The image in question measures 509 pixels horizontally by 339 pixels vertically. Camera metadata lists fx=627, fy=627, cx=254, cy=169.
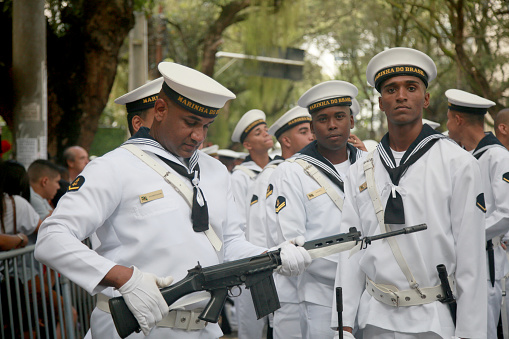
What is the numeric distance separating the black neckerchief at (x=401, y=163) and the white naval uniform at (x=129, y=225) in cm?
97

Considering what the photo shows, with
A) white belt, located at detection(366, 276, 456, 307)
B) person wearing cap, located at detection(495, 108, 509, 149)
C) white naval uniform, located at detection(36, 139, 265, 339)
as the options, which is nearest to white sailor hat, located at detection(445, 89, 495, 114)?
person wearing cap, located at detection(495, 108, 509, 149)

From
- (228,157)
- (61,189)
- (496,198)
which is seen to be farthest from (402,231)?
(228,157)

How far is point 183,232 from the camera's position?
3.27 meters

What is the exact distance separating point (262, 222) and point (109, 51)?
529cm

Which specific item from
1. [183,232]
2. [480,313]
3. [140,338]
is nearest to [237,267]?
[183,232]

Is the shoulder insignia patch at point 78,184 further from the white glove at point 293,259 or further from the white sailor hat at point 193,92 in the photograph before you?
the white glove at point 293,259

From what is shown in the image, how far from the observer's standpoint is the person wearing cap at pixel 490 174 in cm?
528

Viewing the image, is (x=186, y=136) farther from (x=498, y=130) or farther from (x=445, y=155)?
(x=498, y=130)

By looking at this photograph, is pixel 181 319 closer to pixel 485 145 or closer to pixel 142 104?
pixel 142 104

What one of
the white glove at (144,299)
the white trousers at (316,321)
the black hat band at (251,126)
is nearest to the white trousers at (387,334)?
the white trousers at (316,321)

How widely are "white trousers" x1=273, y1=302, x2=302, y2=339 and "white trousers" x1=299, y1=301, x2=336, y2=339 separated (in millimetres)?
226

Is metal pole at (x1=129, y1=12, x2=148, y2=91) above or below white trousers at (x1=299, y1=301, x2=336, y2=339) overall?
above

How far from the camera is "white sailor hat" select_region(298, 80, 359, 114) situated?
202 inches

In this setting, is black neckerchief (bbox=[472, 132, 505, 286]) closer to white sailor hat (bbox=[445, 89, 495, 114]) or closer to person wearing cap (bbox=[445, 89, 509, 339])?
person wearing cap (bbox=[445, 89, 509, 339])
